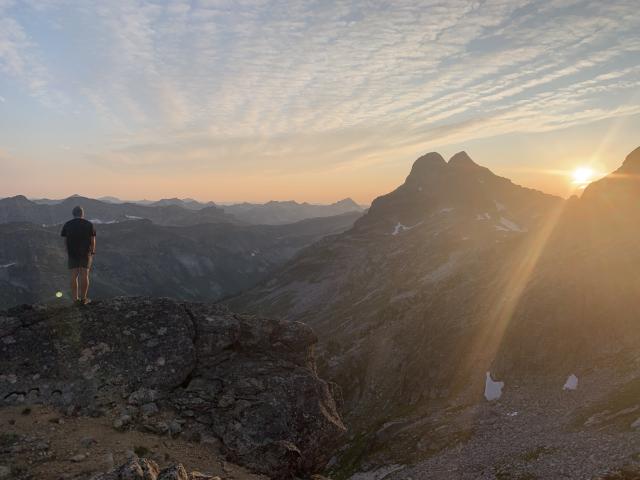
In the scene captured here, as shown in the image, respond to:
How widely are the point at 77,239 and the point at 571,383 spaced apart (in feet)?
247

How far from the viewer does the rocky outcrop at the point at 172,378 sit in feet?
60.1

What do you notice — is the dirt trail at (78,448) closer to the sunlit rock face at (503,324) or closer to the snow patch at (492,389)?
the snow patch at (492,389)

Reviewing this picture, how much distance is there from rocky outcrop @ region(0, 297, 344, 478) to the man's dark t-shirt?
111 inches

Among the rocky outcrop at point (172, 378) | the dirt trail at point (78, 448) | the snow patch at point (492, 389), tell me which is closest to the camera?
the dirt trail at point (78, 448)

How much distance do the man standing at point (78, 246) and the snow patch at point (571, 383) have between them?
72961mm

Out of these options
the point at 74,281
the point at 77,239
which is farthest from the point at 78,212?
the point at 74,281

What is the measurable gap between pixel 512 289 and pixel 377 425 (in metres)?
47.6

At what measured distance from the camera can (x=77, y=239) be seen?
A: 22.5 metres

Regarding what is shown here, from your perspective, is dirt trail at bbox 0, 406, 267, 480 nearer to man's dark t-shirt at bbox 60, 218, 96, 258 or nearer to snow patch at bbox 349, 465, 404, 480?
man's dark t-shirt at bbox 60, 218, 96, 258

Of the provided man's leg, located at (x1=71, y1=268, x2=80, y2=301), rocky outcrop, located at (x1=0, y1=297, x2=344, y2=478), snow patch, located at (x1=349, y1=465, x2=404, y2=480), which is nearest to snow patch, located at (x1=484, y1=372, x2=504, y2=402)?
snow patch, located at (x1=349, y1=465, x2=404, y2=480)

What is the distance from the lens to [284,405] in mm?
21000

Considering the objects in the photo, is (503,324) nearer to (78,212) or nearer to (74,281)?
(74,281)

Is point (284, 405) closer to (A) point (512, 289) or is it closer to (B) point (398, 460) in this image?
(B) point (398, 460)

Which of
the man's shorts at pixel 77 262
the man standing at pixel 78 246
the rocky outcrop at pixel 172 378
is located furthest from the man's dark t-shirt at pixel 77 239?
the rocky outcrop at pixel 172 378
